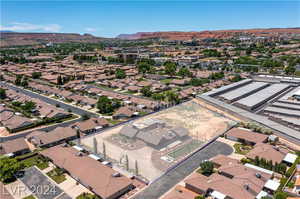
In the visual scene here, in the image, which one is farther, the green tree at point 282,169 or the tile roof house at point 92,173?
the green tree at point 282,169

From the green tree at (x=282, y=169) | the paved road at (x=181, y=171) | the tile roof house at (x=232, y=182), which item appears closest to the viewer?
the tile roof house at (x=232, y=182)

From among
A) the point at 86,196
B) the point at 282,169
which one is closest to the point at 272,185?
the point at 282,169

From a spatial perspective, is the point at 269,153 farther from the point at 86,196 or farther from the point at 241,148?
the point at 86,196

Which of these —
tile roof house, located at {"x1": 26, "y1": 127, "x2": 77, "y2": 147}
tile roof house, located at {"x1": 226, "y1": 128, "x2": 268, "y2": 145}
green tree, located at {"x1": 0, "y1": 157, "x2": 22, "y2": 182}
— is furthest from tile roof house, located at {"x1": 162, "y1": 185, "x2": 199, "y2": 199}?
tile roof house, located at {"x1": 26, "y1": 127, "x2": 77, "y2": 147}

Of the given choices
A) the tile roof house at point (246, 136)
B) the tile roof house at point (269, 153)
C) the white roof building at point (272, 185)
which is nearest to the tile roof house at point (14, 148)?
the tile roof house at point (246, 136)

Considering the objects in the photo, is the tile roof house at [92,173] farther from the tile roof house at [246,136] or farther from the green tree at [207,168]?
the tile roof house at [246,136]
